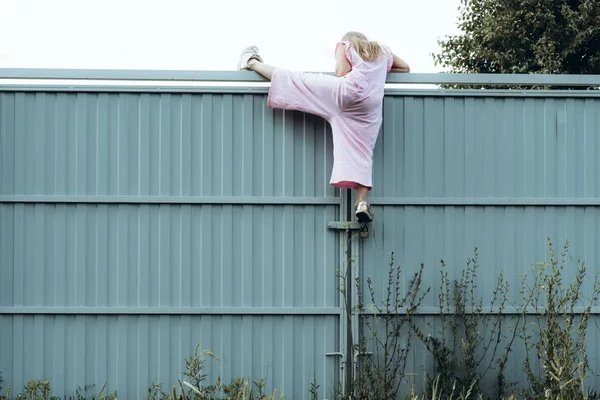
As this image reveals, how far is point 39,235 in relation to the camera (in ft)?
19.9

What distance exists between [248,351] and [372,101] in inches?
81.8

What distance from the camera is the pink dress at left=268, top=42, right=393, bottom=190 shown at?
588cm

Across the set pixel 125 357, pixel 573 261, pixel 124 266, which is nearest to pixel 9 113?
pixel 124 266

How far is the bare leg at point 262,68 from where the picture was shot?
600 cm

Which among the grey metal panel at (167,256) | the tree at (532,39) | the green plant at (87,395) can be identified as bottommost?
the green plant at (87,395)

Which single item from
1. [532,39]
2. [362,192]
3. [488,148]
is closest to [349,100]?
[362,192]

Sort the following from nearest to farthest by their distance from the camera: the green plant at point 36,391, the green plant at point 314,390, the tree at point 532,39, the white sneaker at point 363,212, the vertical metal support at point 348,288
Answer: the green plant at point 36,391, the white sneaker at point 363,212, the green plant at point 314,390, the vertical metal support at point 348,288, the tree at point 532,39

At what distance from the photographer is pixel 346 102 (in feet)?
19.3

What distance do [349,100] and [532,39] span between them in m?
15.0

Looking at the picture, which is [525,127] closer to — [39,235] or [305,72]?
[305,72]

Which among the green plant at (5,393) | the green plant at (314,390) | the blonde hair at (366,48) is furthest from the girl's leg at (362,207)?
the green plant at (5,393)

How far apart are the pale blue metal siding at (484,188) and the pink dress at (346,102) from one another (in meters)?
0.25

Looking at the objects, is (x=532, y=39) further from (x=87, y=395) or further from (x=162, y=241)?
(x=87, y=395)

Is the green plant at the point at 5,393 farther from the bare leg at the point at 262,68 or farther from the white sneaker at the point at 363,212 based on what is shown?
the bare leg at the point at 262,68
